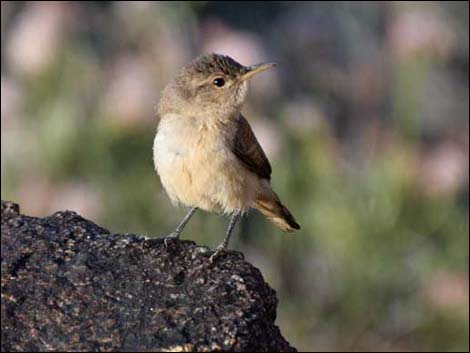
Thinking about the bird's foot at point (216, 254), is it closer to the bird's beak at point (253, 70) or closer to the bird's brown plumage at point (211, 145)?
the bird's brown plumage at point (211, 145)

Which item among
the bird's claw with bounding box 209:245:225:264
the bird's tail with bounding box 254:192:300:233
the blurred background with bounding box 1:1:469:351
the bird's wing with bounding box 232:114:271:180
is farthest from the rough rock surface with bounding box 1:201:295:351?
the blurred background with bounding box 1:1:469:351

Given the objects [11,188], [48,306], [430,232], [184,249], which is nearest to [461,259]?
[430,232]

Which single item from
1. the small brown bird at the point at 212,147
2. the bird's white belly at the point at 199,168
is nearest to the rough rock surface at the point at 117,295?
the small brown bird at the point at 212,147

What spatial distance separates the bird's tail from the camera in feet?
19.2

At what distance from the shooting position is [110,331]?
3.59 m

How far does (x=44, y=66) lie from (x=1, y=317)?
5.89 m

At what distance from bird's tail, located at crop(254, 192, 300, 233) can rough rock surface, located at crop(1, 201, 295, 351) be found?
5.07 ft

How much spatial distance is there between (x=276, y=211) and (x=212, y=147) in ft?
2.14

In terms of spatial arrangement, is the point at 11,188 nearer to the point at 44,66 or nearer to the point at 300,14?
the point at 44,66

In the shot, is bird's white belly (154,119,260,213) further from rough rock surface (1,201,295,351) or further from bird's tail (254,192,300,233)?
rough rock surface (1,201,295,351)

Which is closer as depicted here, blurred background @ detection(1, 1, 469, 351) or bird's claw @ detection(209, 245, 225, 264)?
bird's claw @ detection(209, 245, 225, 264)

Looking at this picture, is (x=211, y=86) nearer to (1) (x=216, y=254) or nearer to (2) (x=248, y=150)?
(2) (x=248, y=150)

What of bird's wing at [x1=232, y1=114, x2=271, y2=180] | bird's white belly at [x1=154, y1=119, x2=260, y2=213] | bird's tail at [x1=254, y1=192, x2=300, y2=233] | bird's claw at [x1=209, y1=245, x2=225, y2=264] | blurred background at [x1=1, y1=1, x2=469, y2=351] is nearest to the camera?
bird's claw at [x1=209, y1=245, x2=225, y2=264]

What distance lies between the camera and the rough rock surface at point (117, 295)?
3.59m
